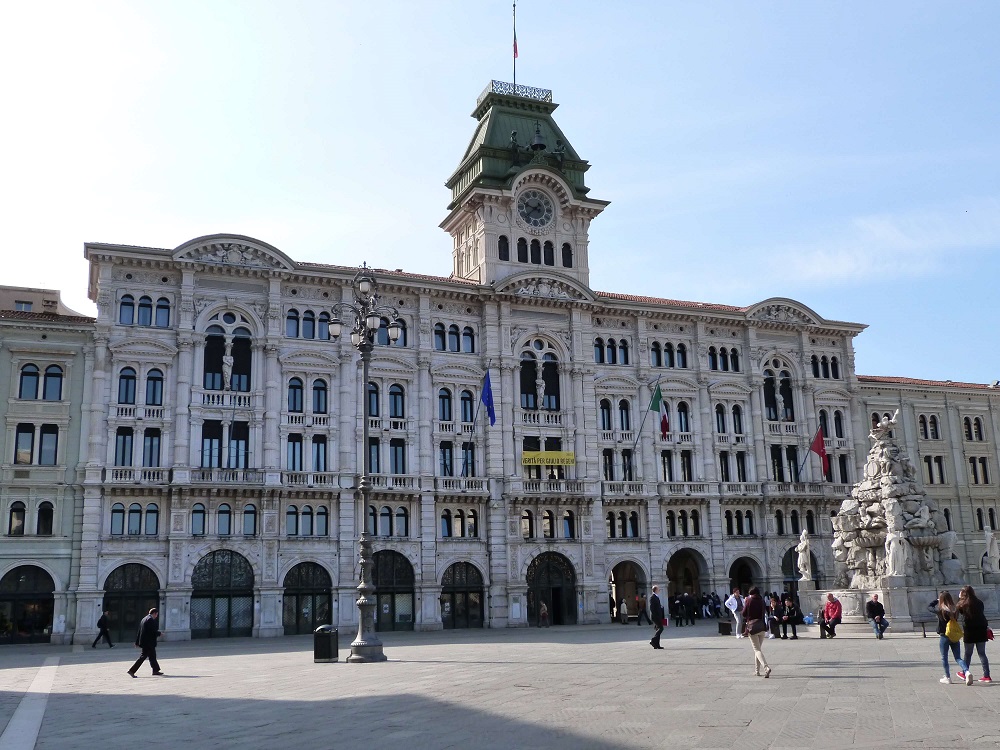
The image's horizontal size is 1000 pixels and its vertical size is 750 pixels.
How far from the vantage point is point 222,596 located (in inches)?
1815

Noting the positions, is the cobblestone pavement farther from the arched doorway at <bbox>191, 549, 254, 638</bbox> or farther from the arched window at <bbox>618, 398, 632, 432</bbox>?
the arched window at <bbox>618, 398, 632, 432</bbox>

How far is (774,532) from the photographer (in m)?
58.0

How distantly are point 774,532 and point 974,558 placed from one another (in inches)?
629

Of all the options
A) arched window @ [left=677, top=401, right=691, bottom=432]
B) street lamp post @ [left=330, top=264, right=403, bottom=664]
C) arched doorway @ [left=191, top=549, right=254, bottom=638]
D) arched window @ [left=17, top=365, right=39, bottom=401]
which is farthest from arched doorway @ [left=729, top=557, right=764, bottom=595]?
arched window @ [left=17, top=365, right=39, bottom=401]

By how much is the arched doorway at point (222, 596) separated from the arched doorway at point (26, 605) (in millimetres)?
6212

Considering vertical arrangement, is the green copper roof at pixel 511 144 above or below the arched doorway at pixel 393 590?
above

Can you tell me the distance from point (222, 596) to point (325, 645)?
66.3 ft

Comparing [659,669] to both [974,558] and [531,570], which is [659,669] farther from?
[974,558]

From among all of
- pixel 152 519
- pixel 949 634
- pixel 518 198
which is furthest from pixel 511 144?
pixel 949 634

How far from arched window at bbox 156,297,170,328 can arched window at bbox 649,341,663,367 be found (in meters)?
27.1

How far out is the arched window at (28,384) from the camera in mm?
45094

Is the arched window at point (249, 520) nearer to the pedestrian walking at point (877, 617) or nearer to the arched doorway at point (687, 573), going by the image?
the arched doorway at point (687, 573)

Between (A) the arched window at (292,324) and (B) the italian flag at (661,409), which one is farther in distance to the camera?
(B) the italian flag at (661,409)

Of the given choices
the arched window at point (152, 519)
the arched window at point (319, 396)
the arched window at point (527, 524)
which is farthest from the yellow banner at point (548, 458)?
the arched window at point (152, 519)
